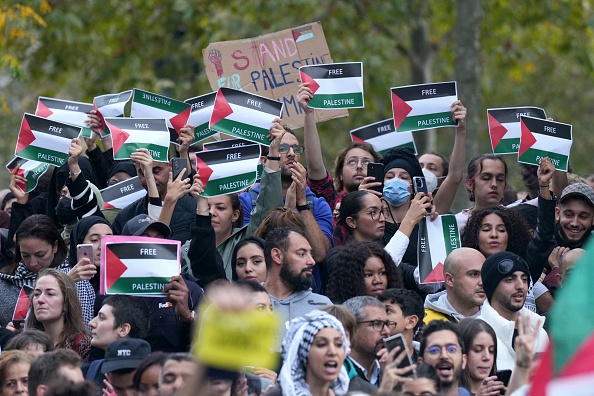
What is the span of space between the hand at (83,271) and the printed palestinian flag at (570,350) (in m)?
4.73

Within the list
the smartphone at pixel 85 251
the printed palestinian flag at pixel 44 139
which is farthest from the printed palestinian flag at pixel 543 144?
the printed palestinian flag at pixel 44 139

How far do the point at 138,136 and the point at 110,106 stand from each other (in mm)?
1273

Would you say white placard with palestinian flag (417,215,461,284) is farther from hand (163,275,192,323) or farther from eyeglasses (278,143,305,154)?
hand (163,275,192,323)

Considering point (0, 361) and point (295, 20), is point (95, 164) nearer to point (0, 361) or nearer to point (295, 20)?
point (0, 361)

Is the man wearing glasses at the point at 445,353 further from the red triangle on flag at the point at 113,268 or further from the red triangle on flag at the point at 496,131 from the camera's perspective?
the red triangle on flag at the point at 496,131

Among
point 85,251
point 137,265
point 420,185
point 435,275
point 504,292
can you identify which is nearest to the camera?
point 137,265

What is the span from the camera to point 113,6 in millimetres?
21609

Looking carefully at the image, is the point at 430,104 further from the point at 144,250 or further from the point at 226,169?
the point at 144,250

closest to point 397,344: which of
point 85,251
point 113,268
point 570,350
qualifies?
point 113,268

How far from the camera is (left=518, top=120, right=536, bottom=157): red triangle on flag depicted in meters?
11.1

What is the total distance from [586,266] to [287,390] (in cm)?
221

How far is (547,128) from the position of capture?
1119 centimetres

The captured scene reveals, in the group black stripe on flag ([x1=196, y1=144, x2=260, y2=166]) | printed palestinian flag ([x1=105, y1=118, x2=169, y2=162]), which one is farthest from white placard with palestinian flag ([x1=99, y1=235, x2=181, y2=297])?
printed palestinian flag ([x1=105, y1=118, x2=169, y2=162])

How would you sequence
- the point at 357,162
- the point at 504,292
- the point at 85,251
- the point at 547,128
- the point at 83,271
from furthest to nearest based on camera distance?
1. the point at 357,162
2. the point at 547,128
3. the point at 85,251
4. the point at 83,271
5. the point at 504,292
